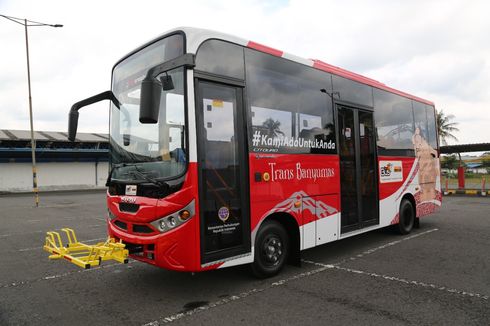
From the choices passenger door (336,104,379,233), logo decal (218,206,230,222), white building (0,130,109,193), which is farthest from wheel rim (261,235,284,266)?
white building (0,130,109,193)

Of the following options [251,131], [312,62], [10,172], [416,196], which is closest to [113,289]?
[251,131]

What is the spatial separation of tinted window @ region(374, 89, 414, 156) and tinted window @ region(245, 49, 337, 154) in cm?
188

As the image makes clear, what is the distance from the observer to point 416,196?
889 centimetres

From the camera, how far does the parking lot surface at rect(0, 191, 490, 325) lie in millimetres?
4016

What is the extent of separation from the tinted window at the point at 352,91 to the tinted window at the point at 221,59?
238 centimetres

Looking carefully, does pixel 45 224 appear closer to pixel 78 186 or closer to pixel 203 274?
pixel 203 274

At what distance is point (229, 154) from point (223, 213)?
0.77 meters

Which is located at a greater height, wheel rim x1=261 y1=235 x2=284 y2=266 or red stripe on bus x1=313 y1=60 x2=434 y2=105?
red stripe on bus x1=313 y1=60 x2=434 y2=105

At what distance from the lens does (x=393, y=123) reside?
8.22 metres

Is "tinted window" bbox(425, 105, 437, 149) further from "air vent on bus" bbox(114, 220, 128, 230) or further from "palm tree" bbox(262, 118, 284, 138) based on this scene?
"air vent on bus" bbox(114, 220, 128, 230)

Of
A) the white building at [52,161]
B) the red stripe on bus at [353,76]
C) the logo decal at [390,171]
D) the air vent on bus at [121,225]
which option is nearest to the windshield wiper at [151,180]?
the air vent on bus at [121,225]

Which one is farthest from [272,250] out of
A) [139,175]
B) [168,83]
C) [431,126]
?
[431,126]

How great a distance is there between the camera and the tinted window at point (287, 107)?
517cm

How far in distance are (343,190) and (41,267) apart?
18.1ft
